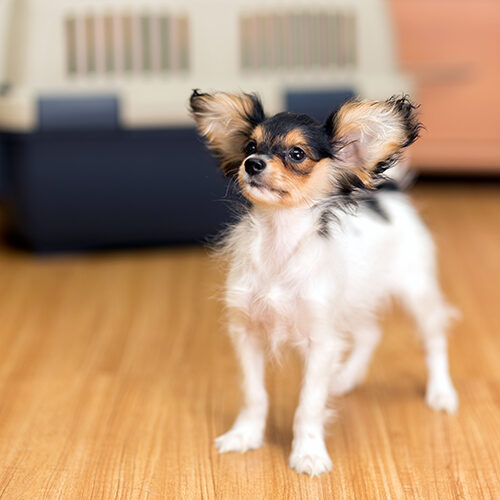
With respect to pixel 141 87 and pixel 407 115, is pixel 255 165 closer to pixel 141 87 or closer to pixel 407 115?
pixel 407 115

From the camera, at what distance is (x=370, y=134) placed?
4.56ft

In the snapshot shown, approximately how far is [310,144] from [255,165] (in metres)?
0.11

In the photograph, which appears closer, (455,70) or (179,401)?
(179,401)

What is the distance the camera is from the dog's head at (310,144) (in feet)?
4.45

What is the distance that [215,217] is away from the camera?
9.25 ft

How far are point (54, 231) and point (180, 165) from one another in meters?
0.46

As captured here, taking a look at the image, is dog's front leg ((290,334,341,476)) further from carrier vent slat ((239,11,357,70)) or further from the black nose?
carrier vent slat ((239,11,357,70))

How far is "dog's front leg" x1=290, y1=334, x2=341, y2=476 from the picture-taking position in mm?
1481

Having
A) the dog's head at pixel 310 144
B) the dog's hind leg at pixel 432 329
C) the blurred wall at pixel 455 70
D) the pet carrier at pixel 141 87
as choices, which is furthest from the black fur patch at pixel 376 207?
the blurred wall at pixel 455 70

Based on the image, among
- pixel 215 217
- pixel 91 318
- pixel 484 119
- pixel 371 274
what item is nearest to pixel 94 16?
pixel 215 217

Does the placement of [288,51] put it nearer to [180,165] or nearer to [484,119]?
[180,165]

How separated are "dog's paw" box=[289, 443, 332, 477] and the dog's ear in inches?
18.3

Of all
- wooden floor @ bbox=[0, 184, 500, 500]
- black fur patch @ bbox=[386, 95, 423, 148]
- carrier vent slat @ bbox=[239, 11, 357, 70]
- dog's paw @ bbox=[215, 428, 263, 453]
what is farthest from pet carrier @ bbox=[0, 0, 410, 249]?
black fur patch @ bbox=[386, 95, 423, 148]

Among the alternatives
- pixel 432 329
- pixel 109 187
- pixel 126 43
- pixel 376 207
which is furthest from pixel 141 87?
pixel 432 329
